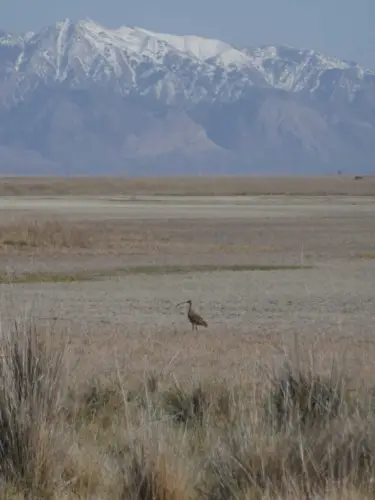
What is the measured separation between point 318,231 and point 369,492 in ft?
141

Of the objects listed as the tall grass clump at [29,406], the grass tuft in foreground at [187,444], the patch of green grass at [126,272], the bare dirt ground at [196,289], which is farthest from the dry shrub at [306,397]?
the patch of green grass at [126,272]

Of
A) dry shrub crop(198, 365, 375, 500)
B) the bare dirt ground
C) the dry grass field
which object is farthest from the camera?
the bare dirt ground

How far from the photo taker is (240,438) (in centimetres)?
797

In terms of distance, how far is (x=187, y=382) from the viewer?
11.8 meters

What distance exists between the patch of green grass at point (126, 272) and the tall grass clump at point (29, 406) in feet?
57.9

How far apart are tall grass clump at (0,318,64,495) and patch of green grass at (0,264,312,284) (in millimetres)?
17648

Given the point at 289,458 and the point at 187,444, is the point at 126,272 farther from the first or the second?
the point at 289,458

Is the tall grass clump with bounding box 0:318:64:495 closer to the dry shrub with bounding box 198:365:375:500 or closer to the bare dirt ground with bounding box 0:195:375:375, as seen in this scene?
the dry shrub with bounding box 198:365:375:500

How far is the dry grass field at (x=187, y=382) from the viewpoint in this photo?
7.75 m

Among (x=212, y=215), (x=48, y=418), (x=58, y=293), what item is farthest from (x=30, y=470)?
(x=212, y=215)

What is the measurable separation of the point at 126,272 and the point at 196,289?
5.04 m

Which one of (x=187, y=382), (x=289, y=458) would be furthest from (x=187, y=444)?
(x=187, y=382)

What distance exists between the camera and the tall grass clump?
8070 millimetres

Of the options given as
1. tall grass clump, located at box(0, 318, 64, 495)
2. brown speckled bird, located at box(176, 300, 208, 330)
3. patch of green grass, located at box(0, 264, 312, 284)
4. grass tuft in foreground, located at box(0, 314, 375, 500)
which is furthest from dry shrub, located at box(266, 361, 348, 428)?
patch of green grass, located at box(0, 264, 312, 284)
